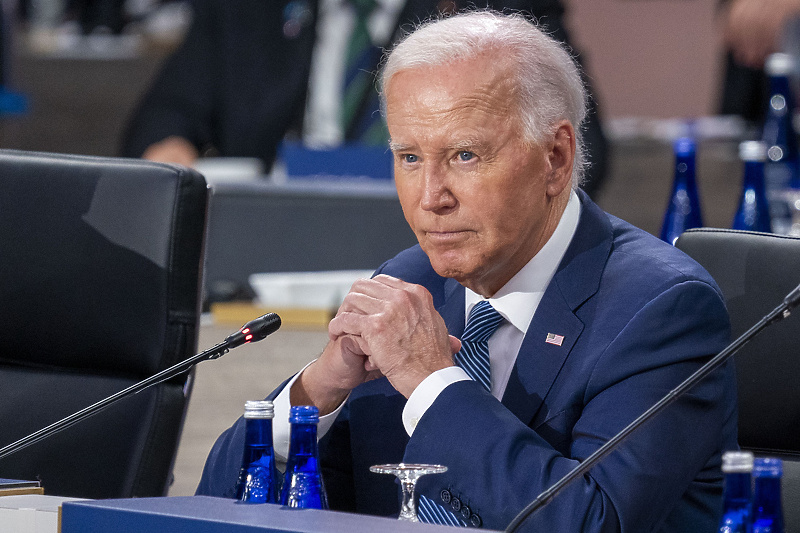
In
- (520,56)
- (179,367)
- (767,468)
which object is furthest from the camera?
(520,56)

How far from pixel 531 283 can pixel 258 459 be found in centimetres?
49

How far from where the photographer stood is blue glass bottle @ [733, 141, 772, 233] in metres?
1.92

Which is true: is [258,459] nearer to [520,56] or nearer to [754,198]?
[520,56]

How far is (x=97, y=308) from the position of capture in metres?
1.59

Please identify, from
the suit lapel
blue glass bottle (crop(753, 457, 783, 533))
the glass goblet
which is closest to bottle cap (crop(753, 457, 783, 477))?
blue glass bottle (crop(753, 457, 783, 533))

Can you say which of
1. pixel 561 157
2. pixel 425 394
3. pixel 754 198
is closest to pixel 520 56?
pixel 561 157

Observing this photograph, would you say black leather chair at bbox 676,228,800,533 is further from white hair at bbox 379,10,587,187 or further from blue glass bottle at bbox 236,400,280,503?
blue glass bottle at bbox 236,400,280,503

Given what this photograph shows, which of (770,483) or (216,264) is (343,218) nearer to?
(216,264)

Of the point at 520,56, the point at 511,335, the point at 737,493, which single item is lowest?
the point at 511,335

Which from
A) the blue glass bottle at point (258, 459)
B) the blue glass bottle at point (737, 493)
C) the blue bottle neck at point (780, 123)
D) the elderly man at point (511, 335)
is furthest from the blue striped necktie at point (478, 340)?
the blue bottle neck at point (780, 123)

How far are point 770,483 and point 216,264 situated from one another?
2187mm

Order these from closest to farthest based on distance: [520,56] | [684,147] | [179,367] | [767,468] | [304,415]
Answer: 1. [767,468]
2. [304,415]
3. [179,367]
4. [520,56]
5. [684,147]

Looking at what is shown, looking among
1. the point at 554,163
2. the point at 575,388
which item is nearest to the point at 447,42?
the point at 554,163

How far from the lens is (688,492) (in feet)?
4.17
